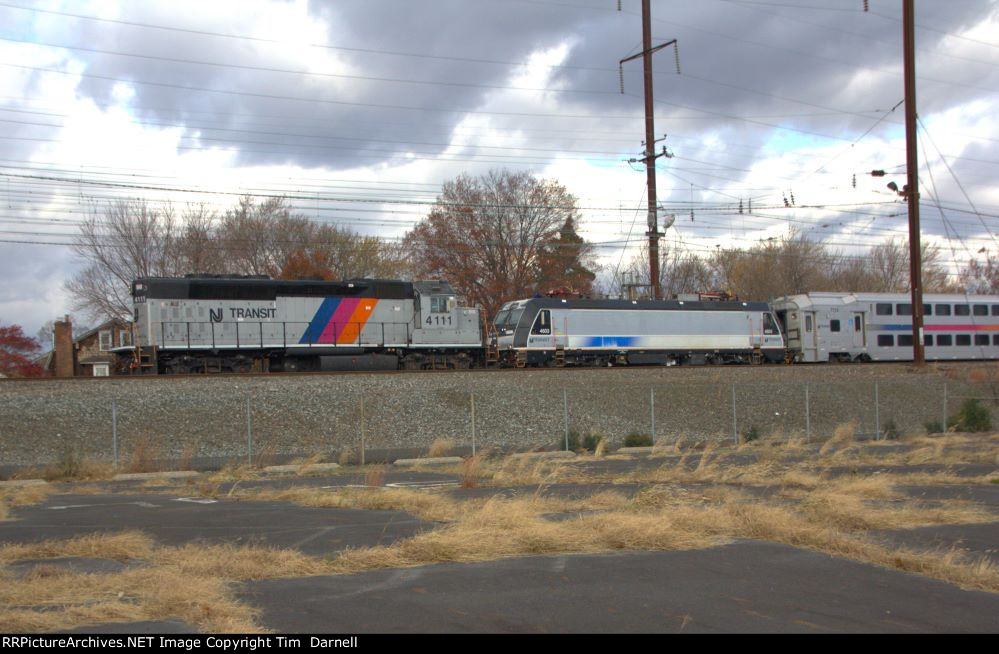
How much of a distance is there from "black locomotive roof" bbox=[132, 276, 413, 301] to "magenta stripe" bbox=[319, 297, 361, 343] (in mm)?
333

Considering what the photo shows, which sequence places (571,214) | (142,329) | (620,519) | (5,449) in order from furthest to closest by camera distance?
(571,214) < (142,329) < (5,449) < (620,519)

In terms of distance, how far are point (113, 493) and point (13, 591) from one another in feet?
30.2

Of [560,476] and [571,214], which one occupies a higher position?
[571,214]

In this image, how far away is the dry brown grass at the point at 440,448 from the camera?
22.1 meters

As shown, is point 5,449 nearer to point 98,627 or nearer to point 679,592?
point 98,627

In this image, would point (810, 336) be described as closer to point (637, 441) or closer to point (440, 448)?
point (637, 441)

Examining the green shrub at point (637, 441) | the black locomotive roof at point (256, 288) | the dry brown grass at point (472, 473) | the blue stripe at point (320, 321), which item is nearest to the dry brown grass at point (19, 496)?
the dry brown grass at point (472, 473)

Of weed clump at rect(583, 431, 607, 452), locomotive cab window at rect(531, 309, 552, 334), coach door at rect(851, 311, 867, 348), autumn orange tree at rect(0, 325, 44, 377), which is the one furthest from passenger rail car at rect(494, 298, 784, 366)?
autumn orange tree at rect(0, 325, 44, 377)

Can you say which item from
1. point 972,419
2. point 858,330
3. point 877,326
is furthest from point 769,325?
point 972,419

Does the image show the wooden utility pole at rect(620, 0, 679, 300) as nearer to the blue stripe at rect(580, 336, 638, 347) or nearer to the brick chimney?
the blue stripe at rect(580, 336, 638, 347)

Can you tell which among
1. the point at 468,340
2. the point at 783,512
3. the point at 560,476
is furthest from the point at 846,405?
the point at 783,512

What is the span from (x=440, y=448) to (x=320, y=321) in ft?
41.0

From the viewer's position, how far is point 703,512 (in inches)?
450
